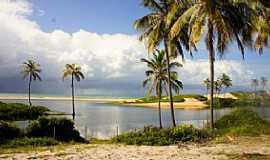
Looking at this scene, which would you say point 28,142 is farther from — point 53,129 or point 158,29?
point 158,29

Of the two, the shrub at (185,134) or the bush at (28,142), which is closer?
the shrub at (185,134)

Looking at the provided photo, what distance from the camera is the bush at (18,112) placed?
70.2m

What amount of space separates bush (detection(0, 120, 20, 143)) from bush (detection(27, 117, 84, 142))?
1310 millimetres

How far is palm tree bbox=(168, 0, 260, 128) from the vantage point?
24.7 m

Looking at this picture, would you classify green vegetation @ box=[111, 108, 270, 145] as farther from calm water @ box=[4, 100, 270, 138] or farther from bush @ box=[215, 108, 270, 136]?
calm water @ box=[4, 100, 270, 138]

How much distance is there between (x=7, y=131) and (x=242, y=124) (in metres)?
17.0

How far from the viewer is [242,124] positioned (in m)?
29.1

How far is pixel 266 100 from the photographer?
11406cm

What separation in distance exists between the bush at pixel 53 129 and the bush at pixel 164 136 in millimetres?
7264

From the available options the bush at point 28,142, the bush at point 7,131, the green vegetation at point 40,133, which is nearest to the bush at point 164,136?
the bush at point 28,142

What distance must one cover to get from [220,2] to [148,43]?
10.2 metres

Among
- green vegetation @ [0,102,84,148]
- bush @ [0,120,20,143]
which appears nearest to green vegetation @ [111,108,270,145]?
green vegetation @ [0,102,84,148]

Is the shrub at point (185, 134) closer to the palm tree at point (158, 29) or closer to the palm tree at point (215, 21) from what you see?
the palm tree at point (215, 21)

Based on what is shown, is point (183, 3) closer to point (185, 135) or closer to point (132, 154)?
point (185, 135)
